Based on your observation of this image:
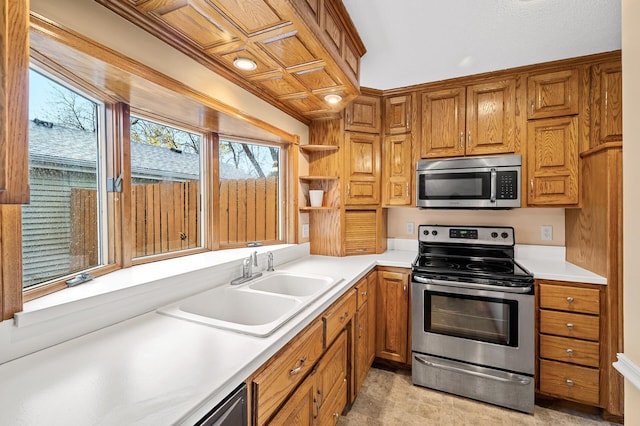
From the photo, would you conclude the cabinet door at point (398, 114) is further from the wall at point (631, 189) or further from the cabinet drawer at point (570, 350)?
the cabinet drawer at point (570, 350)

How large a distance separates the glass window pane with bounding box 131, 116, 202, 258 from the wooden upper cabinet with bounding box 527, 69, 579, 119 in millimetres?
2503

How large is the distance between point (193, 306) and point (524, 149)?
2528mm

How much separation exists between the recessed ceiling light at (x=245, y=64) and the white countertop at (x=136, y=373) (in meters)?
1.32

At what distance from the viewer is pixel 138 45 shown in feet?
3.90

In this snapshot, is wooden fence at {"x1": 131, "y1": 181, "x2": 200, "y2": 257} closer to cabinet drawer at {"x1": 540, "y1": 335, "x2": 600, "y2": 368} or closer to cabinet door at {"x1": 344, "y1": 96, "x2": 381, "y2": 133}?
cabinet door at {"x1": 344, "y1": 96, "x2": 381, "y2": 133}

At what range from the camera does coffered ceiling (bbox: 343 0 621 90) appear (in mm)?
1515

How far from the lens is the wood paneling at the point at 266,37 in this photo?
45.4 inches

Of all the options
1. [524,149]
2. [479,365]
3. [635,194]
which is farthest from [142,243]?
[524,149]

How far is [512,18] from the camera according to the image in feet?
5.26

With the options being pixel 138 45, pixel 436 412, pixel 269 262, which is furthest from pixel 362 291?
pixel 138 45

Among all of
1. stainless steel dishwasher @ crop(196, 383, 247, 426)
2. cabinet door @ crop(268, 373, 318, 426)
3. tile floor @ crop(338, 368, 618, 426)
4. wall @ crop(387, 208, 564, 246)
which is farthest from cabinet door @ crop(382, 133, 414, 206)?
stainless steel dishwasher @ crop(196, 383, 247, 426)

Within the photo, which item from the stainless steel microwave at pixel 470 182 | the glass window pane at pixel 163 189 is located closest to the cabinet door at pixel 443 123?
the stainless steel microwave at pixel 470 182

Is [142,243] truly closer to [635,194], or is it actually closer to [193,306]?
[193,306]

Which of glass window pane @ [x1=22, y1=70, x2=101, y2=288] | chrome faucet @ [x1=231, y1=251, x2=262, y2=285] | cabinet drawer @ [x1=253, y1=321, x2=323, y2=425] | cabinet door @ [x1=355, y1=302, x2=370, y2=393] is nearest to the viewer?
cabinet drawer @ [x1=253, y1=321, x2=323, y2=425]
